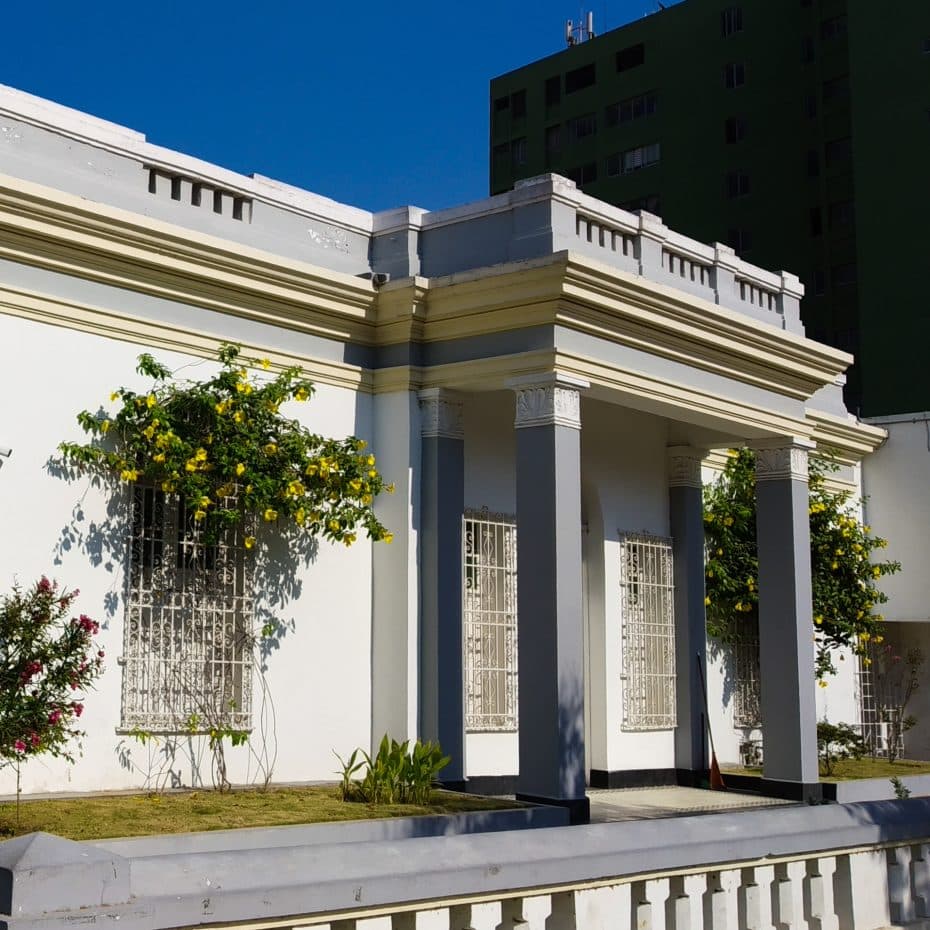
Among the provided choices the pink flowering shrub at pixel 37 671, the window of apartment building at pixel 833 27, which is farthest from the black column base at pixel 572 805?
the window of apartment building at pixel 833 27

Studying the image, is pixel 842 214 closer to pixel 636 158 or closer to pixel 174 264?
pixel 636 158

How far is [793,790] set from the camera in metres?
12.7

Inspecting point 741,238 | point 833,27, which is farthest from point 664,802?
point 833,27

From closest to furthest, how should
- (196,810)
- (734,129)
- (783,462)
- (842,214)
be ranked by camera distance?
(196,810)
(783,462)
(842,214)
(734,129)

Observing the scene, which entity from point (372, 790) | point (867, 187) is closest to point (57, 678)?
point (372, 790)

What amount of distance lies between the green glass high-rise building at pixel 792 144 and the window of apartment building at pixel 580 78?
0.08 metres

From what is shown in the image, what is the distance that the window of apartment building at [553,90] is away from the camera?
4320 centimetres

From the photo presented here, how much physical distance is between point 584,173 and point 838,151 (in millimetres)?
7734

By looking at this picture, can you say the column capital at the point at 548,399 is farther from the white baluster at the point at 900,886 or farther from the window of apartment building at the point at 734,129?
the window of apartment building at the point at 734,129

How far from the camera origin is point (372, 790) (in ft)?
31.4

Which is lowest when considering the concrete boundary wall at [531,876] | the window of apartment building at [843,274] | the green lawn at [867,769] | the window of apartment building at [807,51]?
the green lawn at [867,769]

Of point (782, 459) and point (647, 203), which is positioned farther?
point (647, 203)

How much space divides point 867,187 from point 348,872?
31785 millimetres

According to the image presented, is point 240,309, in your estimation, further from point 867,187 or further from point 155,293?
point 867,187
